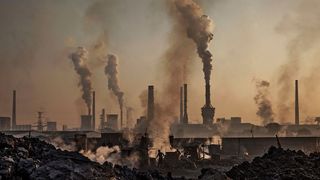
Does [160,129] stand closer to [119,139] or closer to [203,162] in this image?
[119,139]

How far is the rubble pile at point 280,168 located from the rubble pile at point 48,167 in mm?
6028

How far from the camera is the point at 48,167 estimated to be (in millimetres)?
16406

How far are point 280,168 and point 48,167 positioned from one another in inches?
528

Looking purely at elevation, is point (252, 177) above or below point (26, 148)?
below

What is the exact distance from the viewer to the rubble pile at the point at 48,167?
16.0 m

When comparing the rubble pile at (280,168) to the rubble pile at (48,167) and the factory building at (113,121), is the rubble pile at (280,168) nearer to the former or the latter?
the rubble pile at (48,167)

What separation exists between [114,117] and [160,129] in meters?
44.8

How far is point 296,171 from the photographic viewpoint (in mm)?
22781

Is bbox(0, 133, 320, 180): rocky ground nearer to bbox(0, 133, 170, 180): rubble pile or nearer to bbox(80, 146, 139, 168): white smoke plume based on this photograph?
bbox(0, 133, 170, 180): rubble pile

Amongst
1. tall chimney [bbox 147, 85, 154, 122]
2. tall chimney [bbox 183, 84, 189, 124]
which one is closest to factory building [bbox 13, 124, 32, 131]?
tall chimney [bbox 183, 84, 189, 124]

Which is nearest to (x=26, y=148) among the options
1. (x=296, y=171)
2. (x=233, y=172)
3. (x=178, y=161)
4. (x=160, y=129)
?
(x=233, y=172)

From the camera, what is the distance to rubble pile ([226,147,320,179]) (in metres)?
22.5

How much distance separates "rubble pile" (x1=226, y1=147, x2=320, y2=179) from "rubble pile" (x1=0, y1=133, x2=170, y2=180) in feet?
19.8

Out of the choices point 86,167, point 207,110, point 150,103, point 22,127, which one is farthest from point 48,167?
point 22,127
